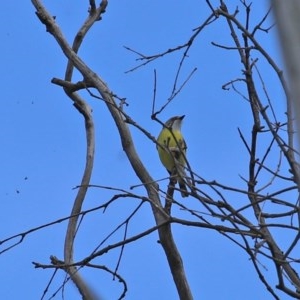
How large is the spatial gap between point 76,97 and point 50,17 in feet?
1.48

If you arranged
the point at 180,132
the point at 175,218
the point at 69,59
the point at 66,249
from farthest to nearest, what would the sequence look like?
the point at 180,132 < the point at 69,59 < the point at 66,249 < the point at 175,218

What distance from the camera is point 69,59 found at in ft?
11.0

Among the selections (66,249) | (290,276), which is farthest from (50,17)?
(290,276)

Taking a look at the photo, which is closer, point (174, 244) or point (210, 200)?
point (210, 200)

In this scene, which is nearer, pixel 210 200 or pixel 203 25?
pixel 210 200

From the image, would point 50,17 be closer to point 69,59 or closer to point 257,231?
point 69,59

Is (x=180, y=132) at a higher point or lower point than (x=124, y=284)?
higher

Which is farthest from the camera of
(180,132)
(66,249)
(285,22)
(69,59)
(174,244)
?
(180,132)

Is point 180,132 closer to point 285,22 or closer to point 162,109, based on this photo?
point 162,109

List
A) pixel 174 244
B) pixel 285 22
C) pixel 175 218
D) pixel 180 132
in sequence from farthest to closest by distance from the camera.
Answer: pixel 180 132, pixel 174 244, pixel 175 218, pixel 285 22

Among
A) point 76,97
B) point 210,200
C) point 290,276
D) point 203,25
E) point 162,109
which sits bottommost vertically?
point 290,276

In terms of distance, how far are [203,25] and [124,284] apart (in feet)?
3.00

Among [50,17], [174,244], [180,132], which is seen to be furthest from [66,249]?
[180,132]

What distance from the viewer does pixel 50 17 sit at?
3.46m
